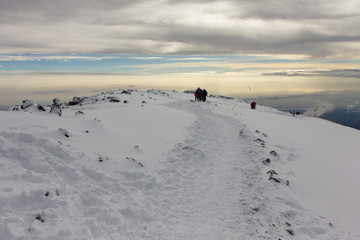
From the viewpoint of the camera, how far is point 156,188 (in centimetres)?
1138

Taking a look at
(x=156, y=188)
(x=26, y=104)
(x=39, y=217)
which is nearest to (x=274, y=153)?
(x=156, y=188)

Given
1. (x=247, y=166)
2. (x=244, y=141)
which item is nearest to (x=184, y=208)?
(x=247, y=166)

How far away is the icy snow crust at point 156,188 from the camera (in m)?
8.14

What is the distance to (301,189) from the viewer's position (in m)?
11.9

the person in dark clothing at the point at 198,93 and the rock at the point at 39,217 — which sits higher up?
the person in dark clothing at the point at 198,93

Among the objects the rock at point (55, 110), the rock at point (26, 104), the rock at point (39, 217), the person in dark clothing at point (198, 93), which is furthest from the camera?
the person in dark clothing at point (198, 93)

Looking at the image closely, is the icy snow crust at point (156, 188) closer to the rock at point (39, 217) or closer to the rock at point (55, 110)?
the rock at point (39, 217)

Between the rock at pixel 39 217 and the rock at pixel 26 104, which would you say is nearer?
the rock at pixel 39 217

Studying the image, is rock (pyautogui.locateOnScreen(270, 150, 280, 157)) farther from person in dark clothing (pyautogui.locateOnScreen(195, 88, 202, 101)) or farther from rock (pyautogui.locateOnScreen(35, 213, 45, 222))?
person in dark clothing (pyautogui.locateOnScreen(195, 88, 202, 101))

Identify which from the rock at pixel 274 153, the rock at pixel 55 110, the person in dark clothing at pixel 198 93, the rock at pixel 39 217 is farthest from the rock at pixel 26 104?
the person in dark clothing at pixel 198 93

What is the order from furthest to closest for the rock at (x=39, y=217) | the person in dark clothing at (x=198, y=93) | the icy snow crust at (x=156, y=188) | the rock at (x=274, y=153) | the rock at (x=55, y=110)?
→ the person in dark clothing at (x=198, y=93) < the rock at (x=55, y=110) < the rock at (x=274, y=153) < the icy snow crust at (x=156, y=188) < the rock at (x=39, y=217)

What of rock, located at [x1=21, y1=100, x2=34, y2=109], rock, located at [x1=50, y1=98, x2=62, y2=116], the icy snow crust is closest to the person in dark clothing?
the icy snow crust

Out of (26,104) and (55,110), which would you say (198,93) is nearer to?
(55,110)

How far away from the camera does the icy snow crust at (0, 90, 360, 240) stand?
8.14 m
